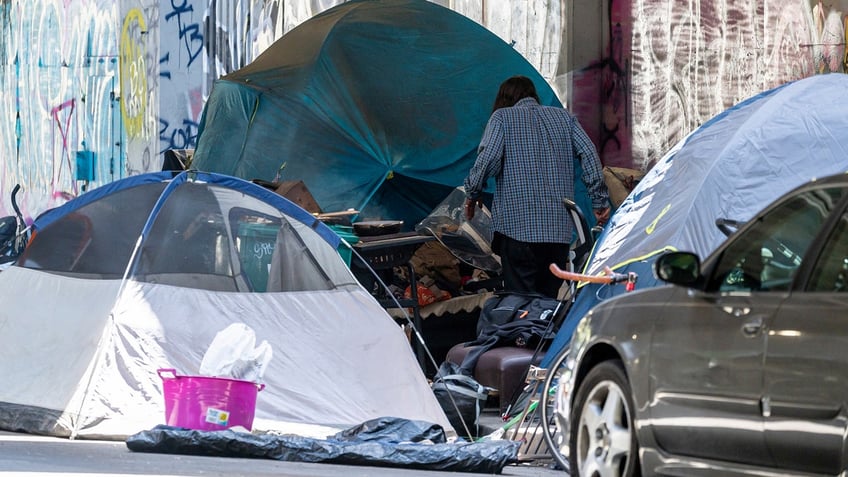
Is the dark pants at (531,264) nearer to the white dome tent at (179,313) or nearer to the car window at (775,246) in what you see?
the white dome tent at (179,313)

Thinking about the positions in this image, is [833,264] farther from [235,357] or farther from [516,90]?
[516,90]

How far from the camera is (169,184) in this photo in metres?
9.71

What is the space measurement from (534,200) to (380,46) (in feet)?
12.4

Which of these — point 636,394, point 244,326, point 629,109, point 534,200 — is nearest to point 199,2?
point 629,109

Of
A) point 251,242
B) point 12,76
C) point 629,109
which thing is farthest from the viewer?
point 12,76

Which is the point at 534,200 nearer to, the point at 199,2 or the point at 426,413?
the point at 426,413

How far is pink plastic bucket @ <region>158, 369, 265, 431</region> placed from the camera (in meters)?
8.39

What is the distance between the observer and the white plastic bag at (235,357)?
8578 millimetres

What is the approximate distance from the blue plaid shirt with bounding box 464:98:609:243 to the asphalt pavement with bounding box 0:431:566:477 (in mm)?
2850

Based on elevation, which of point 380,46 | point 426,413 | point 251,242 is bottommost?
point 426,413

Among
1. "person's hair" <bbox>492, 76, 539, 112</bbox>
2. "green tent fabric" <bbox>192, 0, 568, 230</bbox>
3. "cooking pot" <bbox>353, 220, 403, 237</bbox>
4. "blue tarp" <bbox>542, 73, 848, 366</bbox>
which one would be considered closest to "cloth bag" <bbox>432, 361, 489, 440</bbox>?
"blue tarp" <bbox>542, 73, 848, 366</bbox>

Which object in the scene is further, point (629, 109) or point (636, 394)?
point (629, 109)

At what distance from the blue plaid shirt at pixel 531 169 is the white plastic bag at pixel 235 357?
2.62 meters

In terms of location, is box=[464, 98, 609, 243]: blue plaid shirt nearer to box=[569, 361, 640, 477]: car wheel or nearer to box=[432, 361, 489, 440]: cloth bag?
box=[432, 361, 489, 440]: cloth bag
